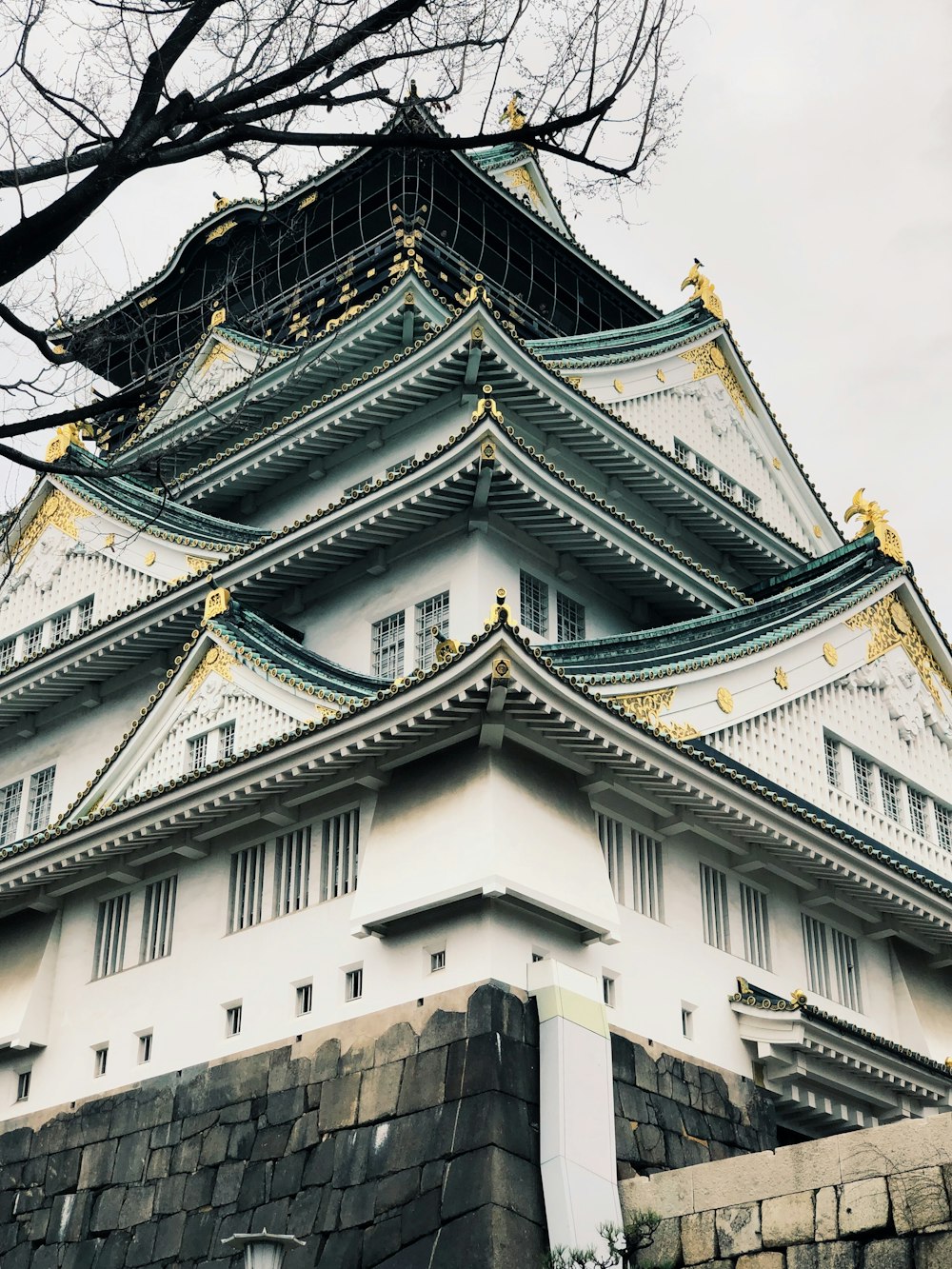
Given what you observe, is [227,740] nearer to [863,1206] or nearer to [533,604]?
[533,604]

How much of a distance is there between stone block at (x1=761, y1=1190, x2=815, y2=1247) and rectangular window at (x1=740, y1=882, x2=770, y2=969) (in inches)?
229

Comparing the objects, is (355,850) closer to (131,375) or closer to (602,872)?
(602,872)

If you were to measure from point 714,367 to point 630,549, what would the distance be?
990 centimetres

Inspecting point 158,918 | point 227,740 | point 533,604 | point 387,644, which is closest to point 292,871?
point 158,918

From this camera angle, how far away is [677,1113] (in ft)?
57.4

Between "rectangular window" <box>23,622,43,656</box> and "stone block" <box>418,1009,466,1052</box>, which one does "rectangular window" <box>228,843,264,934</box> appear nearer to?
"stone block" <box>418,1009,466,1052</box>

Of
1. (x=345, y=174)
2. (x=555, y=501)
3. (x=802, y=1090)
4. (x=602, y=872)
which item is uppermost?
(x=345, y=174)

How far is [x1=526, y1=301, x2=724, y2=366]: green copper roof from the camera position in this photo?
2720 cm

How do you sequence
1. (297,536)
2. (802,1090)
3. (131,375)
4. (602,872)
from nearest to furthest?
1. (602,872)
2. (802,1090)
3. (297,536)
4. (131,375)

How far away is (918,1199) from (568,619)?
1146 centimetres

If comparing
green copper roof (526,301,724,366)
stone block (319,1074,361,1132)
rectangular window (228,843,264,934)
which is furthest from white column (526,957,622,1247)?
green copper roof (526,301,724,366)

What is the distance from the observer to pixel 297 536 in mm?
22641

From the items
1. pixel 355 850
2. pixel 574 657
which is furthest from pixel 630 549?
pixel 355 850

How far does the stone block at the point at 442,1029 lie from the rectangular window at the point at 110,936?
5627mm
